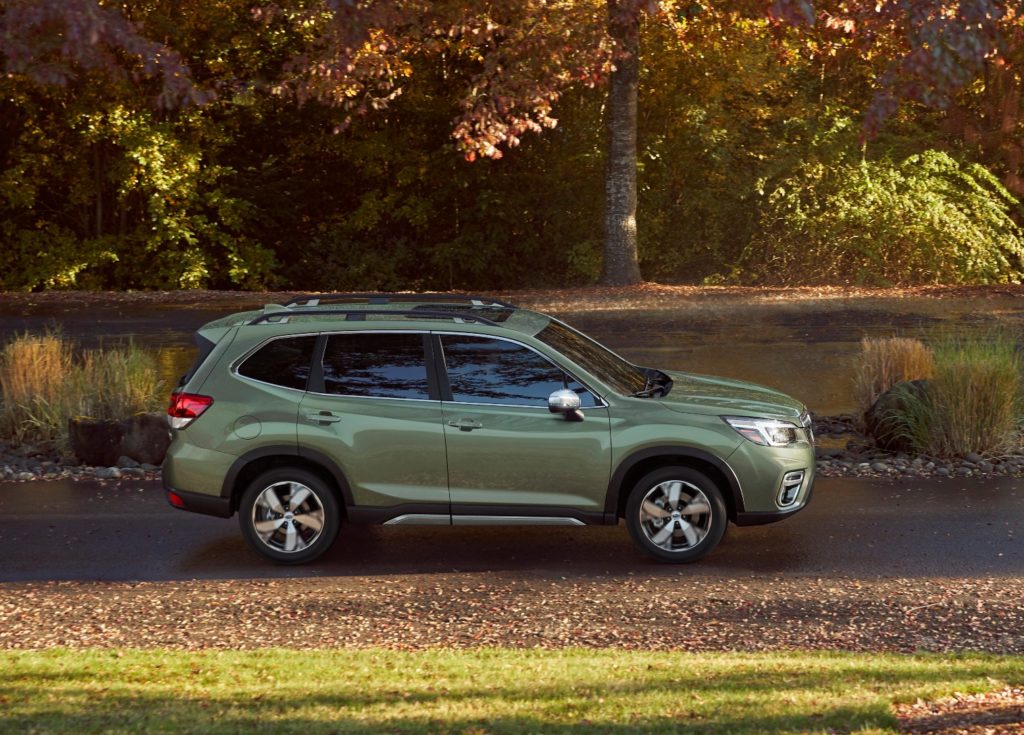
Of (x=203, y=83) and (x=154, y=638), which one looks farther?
(x=203, y=83)

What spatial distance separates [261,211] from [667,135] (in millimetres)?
8566

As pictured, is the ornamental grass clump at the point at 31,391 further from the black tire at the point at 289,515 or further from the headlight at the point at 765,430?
the headlight at the point at 765,430

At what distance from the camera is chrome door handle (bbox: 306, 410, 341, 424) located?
9.09 m

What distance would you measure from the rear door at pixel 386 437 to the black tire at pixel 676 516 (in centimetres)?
122

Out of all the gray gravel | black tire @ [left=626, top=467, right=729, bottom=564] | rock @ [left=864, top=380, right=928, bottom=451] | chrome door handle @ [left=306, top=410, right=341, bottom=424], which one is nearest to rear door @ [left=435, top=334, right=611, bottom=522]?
black tire @ [left=626, top=467, right=729, bottom=564]

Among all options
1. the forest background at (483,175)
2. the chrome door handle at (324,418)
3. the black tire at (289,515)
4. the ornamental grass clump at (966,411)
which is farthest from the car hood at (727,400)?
the forest background at (483,175)

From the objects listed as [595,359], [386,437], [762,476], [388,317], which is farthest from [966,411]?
[386,437]

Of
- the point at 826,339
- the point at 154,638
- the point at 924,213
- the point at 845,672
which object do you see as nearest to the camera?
the point at 845,672

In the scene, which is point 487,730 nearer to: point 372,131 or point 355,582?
point 355,582

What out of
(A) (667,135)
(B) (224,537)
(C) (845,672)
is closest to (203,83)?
(A) (667,135)

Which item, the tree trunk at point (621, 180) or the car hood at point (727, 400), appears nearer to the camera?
the car hood at point (727, 400)

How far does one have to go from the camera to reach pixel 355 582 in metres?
8.73

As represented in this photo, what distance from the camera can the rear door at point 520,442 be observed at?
899 centimetres

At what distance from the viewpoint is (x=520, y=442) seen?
8984mm
